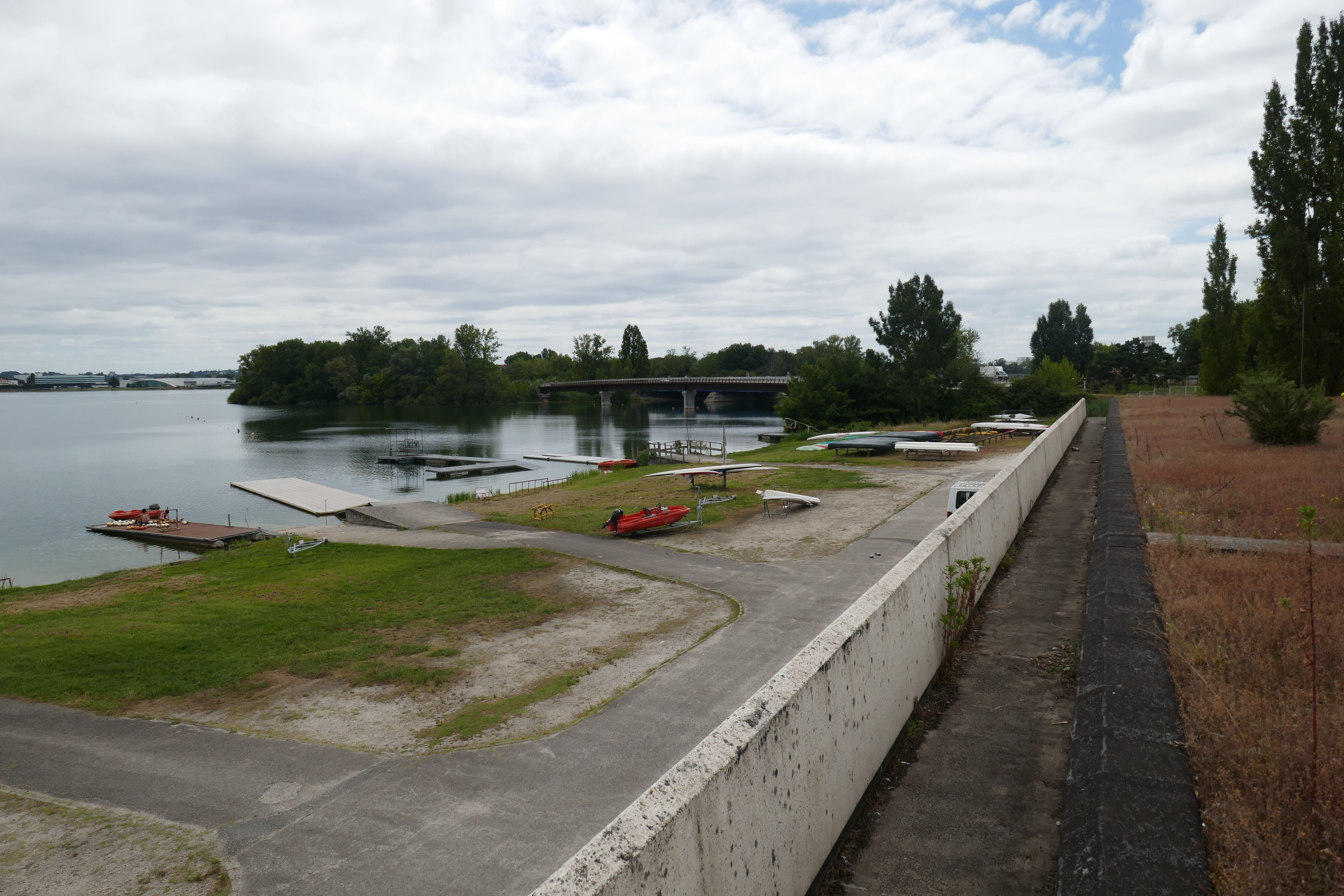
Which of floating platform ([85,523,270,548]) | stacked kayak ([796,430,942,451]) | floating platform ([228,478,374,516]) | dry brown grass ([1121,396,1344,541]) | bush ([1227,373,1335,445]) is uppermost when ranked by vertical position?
bush ([1227,373,1335,445])

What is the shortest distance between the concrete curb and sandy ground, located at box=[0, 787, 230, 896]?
8819 mm

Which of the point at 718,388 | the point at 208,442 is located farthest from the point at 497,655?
the point at 718,388

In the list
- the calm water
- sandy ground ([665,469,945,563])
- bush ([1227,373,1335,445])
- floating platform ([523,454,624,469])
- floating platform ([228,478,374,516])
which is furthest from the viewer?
floating platform ([523,454,624,469])

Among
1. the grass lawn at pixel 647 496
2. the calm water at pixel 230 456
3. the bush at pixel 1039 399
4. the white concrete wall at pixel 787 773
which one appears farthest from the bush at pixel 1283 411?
the bush at pixel 1039 399

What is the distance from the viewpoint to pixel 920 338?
82875mm

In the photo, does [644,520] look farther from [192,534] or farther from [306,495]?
[306,495]

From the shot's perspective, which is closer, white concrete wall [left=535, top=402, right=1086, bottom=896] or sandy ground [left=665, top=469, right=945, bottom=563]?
white concrete wall [left=535, top=402, right=1086, bottom=896]

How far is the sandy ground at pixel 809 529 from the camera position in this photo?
78.4ft

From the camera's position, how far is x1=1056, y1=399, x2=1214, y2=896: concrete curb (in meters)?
3.96

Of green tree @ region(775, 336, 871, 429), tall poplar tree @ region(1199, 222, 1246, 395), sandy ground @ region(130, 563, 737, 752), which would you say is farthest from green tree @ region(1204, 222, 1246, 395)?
sandy ground @ region(130, 563, 737, 752)

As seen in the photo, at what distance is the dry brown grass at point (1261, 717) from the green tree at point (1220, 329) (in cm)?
7562

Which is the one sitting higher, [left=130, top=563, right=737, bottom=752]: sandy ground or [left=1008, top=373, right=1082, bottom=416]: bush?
[left=1008, top=373, right=1082, bottom=416]: bush

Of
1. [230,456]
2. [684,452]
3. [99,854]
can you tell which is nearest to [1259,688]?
[99,854]

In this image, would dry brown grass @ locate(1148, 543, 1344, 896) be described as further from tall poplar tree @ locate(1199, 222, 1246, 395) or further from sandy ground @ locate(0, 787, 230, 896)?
tall poplar tree @ locate(1199, 222, 1246, 395)
